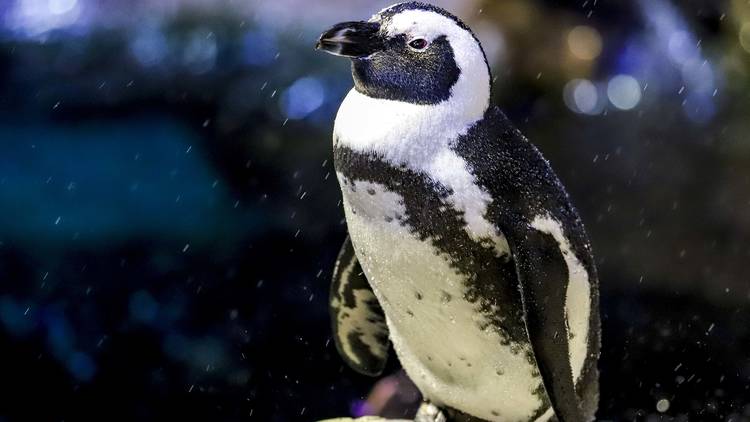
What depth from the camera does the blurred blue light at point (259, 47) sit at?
2.52 m

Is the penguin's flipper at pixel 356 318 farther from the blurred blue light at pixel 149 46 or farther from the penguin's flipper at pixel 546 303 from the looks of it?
the blurred blue light at pixel 149 46

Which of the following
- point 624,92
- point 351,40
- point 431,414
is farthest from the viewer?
point 624,92

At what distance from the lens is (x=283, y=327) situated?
2500 mm

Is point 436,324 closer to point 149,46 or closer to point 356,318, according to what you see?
point 356,318

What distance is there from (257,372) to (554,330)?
145 cm

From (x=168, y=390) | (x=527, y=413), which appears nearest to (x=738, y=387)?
(x=527, y=413)

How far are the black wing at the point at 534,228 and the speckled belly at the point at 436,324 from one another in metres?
0.06

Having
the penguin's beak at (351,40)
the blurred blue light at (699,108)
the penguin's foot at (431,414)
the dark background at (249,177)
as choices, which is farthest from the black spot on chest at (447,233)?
the blurred blue light at (699,108)

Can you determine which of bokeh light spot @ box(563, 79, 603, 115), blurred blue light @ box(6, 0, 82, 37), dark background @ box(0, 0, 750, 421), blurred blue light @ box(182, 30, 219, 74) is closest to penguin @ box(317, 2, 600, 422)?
dark background @ box(0, 0, 750, 421)

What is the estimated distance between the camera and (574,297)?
1.19 metres

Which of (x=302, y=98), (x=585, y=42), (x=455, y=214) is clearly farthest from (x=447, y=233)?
(x=585, y=42)

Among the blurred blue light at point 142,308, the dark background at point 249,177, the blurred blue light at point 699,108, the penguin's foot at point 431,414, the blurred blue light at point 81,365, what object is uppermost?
the blurred blue light at point 699,108

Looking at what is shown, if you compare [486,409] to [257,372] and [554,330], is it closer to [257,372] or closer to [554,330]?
[554,330]

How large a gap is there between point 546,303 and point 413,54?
0.34 m
